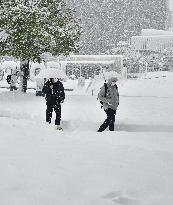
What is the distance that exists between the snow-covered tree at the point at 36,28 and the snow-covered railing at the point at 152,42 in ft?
207

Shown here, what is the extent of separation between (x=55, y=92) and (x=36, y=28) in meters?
8.18

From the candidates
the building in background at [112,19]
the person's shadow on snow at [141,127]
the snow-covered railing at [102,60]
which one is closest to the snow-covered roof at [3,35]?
the person's shadow on snow at [141,127]

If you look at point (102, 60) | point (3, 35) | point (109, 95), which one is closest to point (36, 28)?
point (3, 35)

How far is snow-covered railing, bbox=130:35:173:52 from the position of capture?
87.4 m

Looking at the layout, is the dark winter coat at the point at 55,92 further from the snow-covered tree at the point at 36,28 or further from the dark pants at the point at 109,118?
the snow-covered tree at the point at 36,28

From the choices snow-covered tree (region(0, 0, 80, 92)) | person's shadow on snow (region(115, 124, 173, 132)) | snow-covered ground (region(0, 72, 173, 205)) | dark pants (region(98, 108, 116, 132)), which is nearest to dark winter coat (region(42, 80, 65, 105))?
dark pants (region(98, 108, 116, 132))

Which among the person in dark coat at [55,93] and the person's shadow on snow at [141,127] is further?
the person's shadow on snow at [141,127]

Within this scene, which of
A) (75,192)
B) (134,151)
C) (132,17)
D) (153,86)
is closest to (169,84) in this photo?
(153,86)

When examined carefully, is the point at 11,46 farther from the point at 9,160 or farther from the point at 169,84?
the point at 169,84

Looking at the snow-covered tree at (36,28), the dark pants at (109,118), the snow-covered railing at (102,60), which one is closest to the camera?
the dark pants at (109,118)

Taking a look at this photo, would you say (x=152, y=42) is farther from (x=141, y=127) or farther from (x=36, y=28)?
(x=141, y=127)

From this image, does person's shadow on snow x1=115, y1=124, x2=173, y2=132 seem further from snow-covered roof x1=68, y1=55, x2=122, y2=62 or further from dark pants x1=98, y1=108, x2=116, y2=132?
snow-covered roof x1=68, y1=55, x2=122, y2=62

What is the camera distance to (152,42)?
88.6 meters

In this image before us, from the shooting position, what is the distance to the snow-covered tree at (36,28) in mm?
21969
